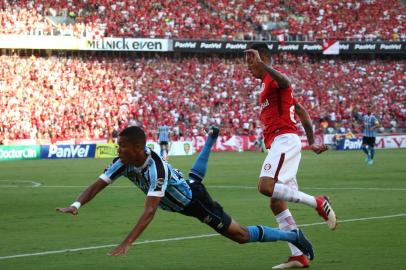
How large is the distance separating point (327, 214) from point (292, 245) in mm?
573

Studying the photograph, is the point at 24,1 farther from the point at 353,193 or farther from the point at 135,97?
the point at 353,193

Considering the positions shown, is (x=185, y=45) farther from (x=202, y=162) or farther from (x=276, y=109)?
(x=202, y=162)

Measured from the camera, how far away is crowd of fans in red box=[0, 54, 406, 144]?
5434 centimetres

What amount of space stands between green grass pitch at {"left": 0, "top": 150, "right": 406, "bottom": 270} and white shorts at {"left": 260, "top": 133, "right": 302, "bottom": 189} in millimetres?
1145

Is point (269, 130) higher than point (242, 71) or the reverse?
higher

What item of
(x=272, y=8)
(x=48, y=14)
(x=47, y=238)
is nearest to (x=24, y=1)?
(x=48, y=14)

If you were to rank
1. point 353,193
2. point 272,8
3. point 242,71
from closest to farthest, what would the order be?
point 353,193, point 242,71, point 272,8

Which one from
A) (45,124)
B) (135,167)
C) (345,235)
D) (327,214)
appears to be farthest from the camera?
(45,124)

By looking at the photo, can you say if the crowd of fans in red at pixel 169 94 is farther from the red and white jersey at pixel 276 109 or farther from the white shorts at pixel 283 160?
the white shorts at pixel 283 160

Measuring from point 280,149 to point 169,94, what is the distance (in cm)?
5028

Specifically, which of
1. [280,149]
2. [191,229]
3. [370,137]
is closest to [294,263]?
[280,149]

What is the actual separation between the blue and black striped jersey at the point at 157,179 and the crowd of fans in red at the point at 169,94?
42.0m

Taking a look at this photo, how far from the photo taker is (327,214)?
11164mm

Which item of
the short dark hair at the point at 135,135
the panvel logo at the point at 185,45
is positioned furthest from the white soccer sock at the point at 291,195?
the panvel logo at the point at 185,45
